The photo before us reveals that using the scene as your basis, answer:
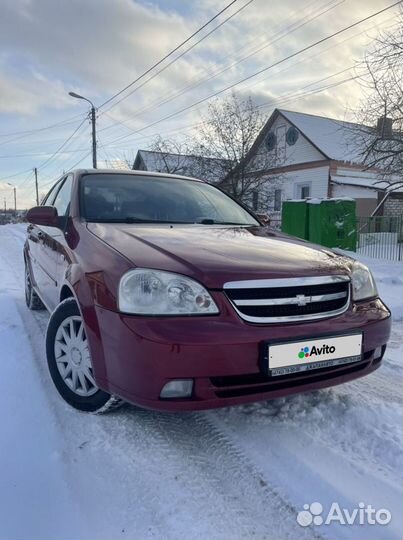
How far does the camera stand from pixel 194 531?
157 cm

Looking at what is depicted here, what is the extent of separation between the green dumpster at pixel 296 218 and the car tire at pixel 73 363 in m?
10.7

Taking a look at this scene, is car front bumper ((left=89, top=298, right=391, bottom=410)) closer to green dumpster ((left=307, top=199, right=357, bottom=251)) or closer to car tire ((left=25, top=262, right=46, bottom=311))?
car tire ((left=25, top=262, right=46, bottom=311))

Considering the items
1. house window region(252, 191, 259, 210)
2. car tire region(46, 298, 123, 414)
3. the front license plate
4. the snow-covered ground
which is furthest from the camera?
house window region(252, 191, 259, 210)

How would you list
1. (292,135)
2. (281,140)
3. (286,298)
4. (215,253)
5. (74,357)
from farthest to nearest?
(281,140), (292,135), (74,357), (215,253), (286,298)

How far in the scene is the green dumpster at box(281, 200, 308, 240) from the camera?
1260cm

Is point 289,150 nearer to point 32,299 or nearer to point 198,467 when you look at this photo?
point 32,299

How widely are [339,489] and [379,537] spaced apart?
25cm

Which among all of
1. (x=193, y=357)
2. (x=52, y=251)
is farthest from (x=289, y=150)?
(x=193, y=357)

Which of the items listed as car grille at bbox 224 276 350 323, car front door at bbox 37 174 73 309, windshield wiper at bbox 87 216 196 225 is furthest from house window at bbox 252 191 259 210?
car grille at bbox 224 276 350 323

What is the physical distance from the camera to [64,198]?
11.6ft

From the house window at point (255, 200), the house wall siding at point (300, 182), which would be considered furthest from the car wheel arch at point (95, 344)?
the house wall siding at point (300, 182)

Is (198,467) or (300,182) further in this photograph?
(300,182)

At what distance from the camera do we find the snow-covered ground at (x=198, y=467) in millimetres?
1614

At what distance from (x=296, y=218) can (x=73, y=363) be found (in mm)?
11355
